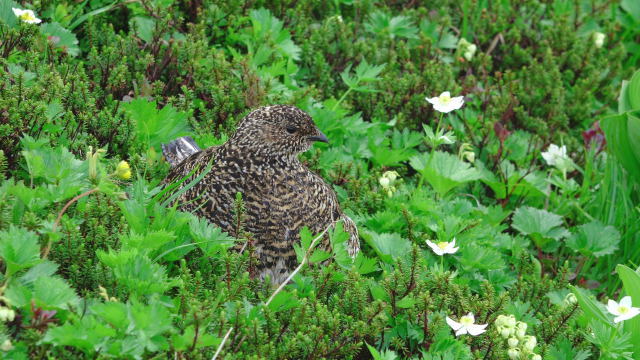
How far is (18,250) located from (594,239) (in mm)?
3836

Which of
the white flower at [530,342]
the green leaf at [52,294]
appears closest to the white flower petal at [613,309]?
the white flower at [530,342]

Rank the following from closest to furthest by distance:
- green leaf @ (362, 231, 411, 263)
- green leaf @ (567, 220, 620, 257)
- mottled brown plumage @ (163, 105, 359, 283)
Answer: mottled brown plumage @ (163, 105, 359, 283), green leaf @ (362, 231, 411, 263), green leaf @ (567, 220, 620, 257)

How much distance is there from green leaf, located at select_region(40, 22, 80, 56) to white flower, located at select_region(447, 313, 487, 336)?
127 inches

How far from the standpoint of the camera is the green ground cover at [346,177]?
367cm

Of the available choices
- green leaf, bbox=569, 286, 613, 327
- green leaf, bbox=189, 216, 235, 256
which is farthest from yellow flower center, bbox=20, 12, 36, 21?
green leaf, bbox=569, 286, 613, 327

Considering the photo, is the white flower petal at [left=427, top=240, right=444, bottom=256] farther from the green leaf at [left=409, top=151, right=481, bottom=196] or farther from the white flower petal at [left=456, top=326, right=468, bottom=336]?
the green leaf at [left=409, top=151, right=481, bottom=196]

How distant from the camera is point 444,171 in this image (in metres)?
5.45

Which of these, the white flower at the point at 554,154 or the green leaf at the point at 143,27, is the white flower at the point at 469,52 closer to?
the white flower at the point at 554,154

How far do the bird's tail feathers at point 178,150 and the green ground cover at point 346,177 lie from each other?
0.07 metres

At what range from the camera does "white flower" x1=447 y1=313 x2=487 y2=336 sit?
4.05 m

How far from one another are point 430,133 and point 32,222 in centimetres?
243

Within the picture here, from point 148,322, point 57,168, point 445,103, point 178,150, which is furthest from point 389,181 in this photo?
point 148,322

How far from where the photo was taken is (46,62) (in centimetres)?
547

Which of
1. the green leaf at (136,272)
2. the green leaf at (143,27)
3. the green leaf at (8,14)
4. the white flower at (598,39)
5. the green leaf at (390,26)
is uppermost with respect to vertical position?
the green leaf at (8,14)
